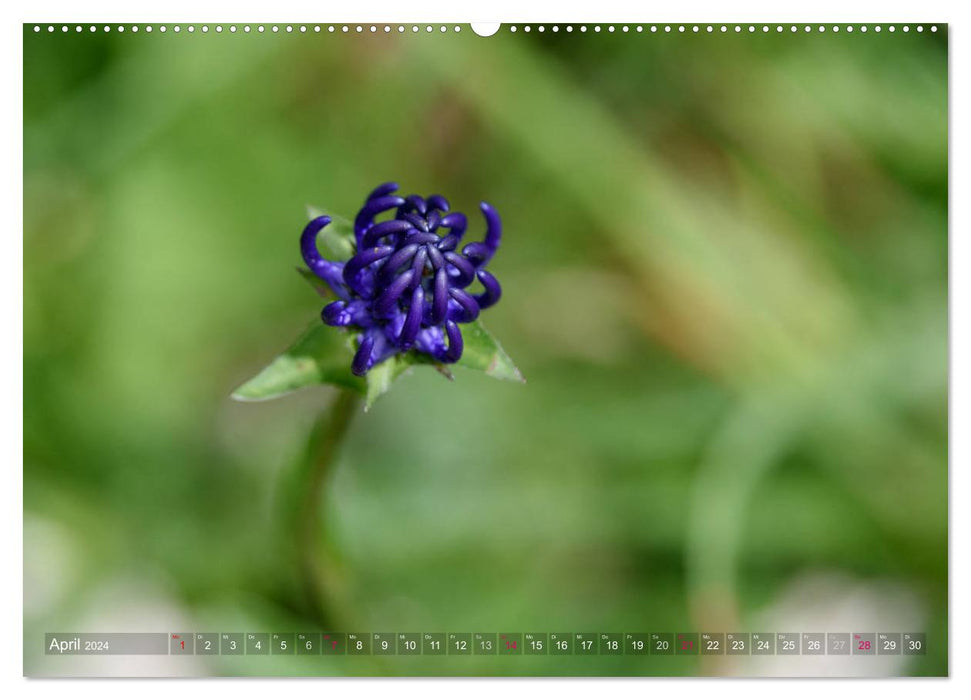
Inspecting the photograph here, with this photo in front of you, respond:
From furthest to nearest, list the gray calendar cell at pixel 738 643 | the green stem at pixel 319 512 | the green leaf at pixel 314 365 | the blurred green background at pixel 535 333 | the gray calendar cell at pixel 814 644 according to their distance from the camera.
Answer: the blurred green background at pixel 535 333 < the gray calendar cell at pixel 738 643 < the gray calendar cell at pixel 814 644 < the green stem at pixel 319 512 < the green leaf at pixel 314 365

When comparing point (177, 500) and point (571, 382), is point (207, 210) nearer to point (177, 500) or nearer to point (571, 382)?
point (177, 500)

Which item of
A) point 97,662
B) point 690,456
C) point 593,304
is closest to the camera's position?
point 97,662

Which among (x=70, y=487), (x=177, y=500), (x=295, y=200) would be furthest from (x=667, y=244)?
(x=70, y=487)

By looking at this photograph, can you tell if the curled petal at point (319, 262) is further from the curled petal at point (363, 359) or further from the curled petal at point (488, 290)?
the curled petal at point (488, 290)

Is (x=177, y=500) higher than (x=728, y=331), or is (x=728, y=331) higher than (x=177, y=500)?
(x=728, y=331)

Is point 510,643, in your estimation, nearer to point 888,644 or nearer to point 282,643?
point 282,643

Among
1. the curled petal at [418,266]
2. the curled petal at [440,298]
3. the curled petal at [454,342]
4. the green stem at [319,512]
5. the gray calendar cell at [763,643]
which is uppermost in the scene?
the curled petal at [418,266]

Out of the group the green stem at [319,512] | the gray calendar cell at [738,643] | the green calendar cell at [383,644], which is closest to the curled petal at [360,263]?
the green stem at [319,512]
